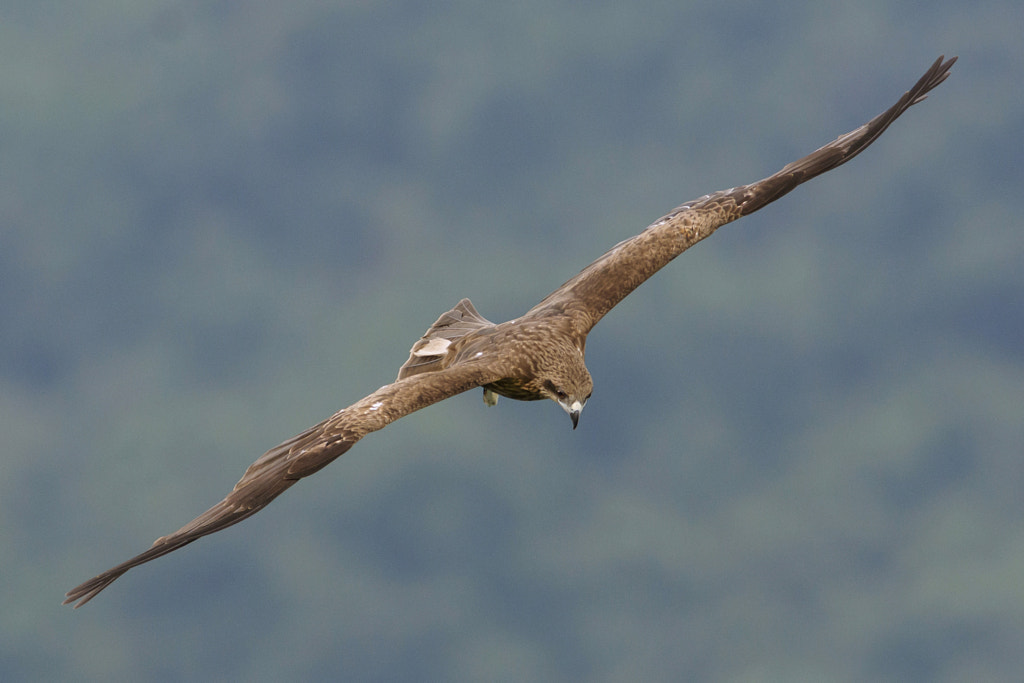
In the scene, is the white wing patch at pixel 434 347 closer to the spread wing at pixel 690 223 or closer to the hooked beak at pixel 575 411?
the spread wing at pixel 690 223

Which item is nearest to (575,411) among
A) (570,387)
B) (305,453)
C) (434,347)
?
(570,387)

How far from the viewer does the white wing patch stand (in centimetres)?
1474

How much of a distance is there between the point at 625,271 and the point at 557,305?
91 cm

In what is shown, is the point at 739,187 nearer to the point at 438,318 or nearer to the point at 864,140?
the point at 864,140

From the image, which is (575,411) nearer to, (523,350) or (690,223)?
(523,350)

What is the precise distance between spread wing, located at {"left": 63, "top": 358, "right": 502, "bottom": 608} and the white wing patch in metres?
1.39

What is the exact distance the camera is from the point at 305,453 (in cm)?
1209

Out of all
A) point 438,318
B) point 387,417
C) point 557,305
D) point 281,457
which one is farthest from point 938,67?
point 281,457

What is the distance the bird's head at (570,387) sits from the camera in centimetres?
1364

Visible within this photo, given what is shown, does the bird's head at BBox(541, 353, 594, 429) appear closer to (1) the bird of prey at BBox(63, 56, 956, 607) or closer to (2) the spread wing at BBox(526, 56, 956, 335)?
(1) the bird of prey at BBox(63, 56, 956, 607)

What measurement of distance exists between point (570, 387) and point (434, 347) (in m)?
1.90

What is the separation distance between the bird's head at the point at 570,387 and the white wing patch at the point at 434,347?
147cm

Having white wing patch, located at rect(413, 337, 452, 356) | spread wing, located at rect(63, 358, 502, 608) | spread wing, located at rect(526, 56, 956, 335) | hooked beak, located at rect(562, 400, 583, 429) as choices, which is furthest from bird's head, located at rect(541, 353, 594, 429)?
white wing patch, located at rect(413, 337, 452, 356)

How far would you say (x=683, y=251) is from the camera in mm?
15297
